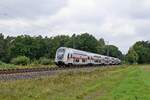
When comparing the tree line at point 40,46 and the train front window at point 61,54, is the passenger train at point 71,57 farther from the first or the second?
the tree line at point 40,46

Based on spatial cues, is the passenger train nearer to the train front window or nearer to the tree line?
the train front window

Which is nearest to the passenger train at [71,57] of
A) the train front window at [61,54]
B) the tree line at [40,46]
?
the train front window at [61,54]

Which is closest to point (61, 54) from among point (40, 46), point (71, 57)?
point (71, 57)

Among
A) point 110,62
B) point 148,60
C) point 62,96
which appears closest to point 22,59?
point 110,62

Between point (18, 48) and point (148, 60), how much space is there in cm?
7612

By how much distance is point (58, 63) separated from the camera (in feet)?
236

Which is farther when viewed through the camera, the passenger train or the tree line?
the tree line

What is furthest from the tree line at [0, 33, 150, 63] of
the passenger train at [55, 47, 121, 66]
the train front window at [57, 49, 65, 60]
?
the train front window at [57, 49, 65, 60]

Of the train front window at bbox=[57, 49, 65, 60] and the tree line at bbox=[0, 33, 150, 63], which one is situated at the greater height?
the tree line at bbox=[0, 33, 150, 63]

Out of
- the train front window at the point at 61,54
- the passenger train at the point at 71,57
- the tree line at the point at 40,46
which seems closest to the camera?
the train front window at the point at 61,54

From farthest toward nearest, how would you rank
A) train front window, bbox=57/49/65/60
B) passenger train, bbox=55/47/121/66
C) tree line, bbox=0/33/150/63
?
tree line, bbox=0/33/150/63, passenger train, bbox=55/47/121/66, train front window, bbox=57/49/65/60

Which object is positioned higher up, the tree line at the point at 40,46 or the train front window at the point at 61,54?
the tree line at the point at 40,46

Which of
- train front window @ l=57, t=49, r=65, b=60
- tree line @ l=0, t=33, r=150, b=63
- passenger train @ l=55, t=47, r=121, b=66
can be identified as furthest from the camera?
tree line @ l=0, t=33, r=150, b=63

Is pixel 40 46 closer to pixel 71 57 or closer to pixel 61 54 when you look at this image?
pixel 71 57
